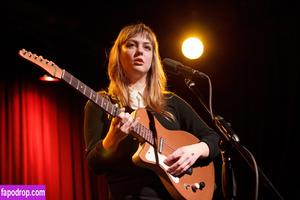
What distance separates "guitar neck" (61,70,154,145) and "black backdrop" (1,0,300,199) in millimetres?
2326

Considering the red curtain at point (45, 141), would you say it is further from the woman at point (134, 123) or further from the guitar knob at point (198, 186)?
the guitar knob at point (198, 186)

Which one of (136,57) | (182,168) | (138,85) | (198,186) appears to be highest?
(136,57)

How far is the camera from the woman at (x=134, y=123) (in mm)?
2188

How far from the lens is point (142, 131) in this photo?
230 centimetres

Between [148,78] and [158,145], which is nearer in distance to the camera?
[158,145]

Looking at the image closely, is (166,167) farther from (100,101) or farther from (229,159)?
(100,101)

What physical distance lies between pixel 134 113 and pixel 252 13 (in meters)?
3.14

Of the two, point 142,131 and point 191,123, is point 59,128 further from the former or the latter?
point 142,131

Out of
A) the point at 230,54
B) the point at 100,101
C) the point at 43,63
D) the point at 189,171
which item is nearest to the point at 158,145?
the point at 189,171

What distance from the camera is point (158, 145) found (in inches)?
94.5

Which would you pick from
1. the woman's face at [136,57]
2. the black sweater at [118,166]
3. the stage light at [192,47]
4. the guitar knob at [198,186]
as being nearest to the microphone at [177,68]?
the woman's face at [136,57]

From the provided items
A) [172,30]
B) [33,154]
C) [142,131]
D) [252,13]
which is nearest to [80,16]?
[172,30]

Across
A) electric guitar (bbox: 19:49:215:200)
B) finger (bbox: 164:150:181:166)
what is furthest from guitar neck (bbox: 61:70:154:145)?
finger (bbox: 164:150:181:166)

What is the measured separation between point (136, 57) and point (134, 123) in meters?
0.63
